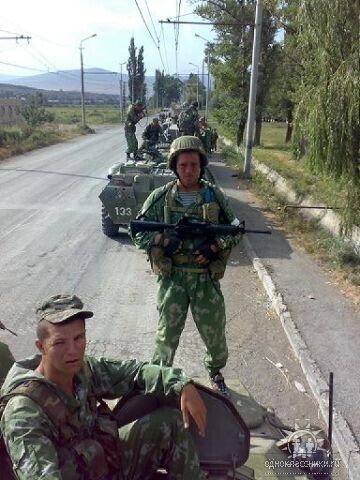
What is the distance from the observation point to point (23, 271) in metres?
7.64

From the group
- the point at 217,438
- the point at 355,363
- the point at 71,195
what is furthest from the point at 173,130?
the point at 217,438

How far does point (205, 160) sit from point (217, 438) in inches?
73.7

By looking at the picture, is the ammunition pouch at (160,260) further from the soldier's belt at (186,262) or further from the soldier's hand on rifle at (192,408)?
the soldier's hand on rifle at (192,408)

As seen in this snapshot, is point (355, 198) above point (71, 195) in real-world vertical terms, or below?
above

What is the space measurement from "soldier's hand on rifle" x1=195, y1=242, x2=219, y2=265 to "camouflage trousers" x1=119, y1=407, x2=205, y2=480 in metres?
1.37

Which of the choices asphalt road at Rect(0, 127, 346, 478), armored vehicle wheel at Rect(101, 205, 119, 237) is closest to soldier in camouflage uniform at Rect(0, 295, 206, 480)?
asphalt road at Rect(0, 127, 346, 478)

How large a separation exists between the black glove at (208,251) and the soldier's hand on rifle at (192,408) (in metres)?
1.33

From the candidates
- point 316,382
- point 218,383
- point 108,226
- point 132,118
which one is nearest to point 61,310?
point 218,383

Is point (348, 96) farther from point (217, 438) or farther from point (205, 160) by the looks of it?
point (217, 438)

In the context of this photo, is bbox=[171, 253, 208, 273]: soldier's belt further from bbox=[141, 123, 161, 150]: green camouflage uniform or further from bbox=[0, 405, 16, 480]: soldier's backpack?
bbox=[141, 123, 161, 150]: green camouflage uniform

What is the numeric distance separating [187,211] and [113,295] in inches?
130

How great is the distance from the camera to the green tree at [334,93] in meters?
6.89

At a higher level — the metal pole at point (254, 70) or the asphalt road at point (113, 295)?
the metal pole at point (254, 70)

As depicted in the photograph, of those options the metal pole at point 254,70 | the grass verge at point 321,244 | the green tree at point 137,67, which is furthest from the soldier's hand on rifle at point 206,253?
the green tree at point 137,67
